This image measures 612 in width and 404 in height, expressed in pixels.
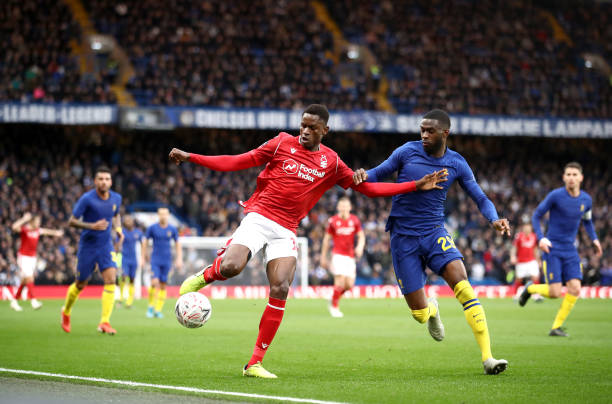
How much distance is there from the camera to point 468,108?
38.7 m

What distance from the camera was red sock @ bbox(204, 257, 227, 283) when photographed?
8297 millimetres

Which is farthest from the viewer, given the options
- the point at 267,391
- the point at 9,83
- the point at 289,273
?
the point at 9,83

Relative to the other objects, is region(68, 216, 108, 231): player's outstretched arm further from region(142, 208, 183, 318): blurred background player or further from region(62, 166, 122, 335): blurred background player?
region(142, 208, 183, 318): blurred background player

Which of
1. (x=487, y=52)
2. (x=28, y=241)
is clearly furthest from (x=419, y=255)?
(x=487, y=52)

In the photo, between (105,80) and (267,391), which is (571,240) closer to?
(267,391)

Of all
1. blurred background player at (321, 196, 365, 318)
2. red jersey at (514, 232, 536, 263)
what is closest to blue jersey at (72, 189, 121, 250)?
blurred background player at (321, 196, 365, 318)

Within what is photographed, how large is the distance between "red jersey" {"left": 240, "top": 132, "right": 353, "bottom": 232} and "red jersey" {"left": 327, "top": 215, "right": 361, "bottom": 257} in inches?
444

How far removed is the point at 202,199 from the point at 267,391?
29.0m

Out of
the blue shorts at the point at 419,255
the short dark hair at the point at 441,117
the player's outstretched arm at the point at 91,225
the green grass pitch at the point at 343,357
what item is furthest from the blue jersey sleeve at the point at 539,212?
the player's outstretched arm at the point at 91,225

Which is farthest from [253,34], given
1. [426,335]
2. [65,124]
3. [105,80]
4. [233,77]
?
[426,335]

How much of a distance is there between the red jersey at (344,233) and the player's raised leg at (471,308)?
11183mm

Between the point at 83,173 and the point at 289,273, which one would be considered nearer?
the point at 289,273

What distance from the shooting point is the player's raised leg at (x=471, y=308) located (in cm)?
848

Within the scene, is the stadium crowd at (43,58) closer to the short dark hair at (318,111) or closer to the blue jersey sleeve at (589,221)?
the blue jersey sleeve at (589,221)
